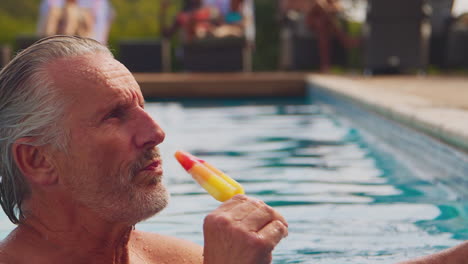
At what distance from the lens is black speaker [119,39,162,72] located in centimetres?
1420

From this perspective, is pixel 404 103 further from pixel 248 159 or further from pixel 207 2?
pixel 207 2

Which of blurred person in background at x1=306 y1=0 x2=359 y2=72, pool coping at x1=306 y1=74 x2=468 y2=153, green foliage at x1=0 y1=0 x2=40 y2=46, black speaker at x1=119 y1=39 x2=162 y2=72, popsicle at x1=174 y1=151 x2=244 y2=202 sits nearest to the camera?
popsicle at x1=174 y1=151 x2=244 y2=202

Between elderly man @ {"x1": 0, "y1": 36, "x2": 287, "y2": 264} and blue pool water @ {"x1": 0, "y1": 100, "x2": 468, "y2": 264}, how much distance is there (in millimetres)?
1350

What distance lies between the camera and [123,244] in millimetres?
1920

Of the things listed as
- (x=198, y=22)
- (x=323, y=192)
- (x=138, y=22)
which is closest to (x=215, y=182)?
(x=323, y=192)

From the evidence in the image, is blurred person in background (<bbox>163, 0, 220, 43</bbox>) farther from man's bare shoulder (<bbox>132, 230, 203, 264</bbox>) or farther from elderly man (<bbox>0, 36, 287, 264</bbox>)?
elderly man (<bbox>0, 36, 287, 264</bbox>)

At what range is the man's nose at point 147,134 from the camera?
5.55ft

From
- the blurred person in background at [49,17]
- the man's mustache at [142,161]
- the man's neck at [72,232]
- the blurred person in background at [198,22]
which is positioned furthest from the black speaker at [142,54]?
the man's mustache at [142,161]

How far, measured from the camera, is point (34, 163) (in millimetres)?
1725

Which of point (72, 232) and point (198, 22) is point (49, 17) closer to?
point (198, 22)

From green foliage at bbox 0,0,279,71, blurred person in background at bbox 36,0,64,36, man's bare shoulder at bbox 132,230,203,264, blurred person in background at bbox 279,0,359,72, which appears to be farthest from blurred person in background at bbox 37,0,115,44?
man's bare shoulder at bbox 132,230,203,264

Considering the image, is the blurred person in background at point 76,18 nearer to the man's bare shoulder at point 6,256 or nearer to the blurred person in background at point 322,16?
the blurred person in background at point 322,16

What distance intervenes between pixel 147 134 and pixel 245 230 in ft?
1.21

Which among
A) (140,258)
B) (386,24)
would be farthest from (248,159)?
(386,24)
